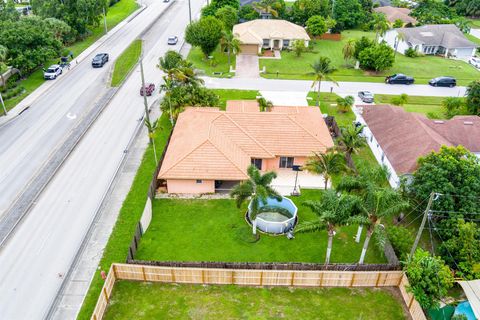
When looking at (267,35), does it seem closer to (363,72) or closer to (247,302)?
(363,72)

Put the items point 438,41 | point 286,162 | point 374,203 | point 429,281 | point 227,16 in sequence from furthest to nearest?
1. point 227,16
2. point 438,41
3. point 286,162
4. point 374,203
5. point 429,281

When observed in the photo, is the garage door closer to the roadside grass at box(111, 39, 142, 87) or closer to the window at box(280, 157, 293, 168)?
the roadside grass at box(111, 39, 142, 87)

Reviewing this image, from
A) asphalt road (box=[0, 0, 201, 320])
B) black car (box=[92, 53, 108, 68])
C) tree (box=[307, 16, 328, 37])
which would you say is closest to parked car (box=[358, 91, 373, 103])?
tree (box=[307, 16, 328, 37])

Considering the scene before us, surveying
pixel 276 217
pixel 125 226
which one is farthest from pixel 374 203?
pixel 125 226

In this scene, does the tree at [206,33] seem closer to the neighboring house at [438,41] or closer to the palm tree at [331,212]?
the neighboring house at [438,41]

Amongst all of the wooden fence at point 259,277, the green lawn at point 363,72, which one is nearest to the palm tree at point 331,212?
the wooden fence at point 259,277

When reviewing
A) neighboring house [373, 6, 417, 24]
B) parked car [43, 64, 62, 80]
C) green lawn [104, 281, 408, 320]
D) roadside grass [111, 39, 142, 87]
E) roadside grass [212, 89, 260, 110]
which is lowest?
green lawn [104, 281, 408, 320]
